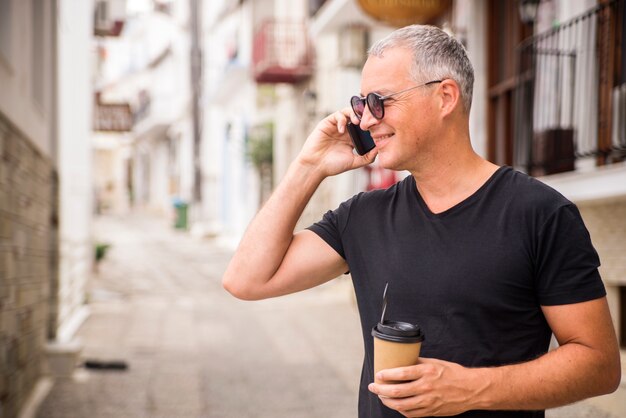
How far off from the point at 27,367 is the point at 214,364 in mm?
2202

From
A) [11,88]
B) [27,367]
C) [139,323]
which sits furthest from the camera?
[139,323]

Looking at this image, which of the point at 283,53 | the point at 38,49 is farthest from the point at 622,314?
the point at 283,53

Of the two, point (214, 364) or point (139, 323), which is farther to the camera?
point (139, 323)

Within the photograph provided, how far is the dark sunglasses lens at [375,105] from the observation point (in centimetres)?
211

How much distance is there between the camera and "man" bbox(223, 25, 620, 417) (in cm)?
184

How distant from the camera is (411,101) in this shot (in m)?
2.10

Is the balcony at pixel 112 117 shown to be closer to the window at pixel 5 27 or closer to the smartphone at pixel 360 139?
the window at pixel 5 27

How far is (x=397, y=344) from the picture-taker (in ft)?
5.72

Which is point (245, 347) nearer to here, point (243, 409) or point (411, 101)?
point (243, 409)

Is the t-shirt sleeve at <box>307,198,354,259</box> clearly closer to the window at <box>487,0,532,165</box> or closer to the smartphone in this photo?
the smartphone

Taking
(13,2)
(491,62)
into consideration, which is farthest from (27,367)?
(491,62)

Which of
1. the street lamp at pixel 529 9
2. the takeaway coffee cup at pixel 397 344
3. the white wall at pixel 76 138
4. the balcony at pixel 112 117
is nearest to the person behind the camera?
the takeaway coffee cup at pixel 397 344

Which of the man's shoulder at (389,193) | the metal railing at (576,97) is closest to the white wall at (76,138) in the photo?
the metal railing at (576,97)

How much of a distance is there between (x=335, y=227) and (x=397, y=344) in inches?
26.0
